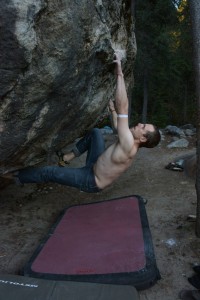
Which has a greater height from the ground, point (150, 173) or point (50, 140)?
point (50, 140)

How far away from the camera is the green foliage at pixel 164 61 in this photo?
12430 mm

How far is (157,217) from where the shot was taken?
6094mm

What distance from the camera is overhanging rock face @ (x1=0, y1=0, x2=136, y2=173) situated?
371 centimetres

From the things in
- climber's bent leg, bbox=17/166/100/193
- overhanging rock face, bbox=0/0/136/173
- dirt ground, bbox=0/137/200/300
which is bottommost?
dirt ground, bbox=0/137/200/300

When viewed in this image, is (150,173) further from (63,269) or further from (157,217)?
(63,269)

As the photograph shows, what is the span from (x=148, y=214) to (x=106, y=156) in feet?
6.06

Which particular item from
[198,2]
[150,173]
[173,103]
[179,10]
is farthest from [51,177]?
[173,103]

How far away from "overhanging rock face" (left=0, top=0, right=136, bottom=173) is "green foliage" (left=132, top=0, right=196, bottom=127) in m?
7.33

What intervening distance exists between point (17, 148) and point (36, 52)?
1.36 metres

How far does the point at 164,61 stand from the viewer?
43.6 feet

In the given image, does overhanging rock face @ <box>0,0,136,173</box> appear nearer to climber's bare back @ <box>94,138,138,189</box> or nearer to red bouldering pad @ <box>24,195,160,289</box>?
climber's bare back @ <box>94,138,138,189</box>

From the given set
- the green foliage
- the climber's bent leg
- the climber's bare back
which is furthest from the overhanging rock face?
the green foliage

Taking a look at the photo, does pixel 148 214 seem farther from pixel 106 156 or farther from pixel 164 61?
pixel 164 61

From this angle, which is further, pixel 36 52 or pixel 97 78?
pixel 97 78
